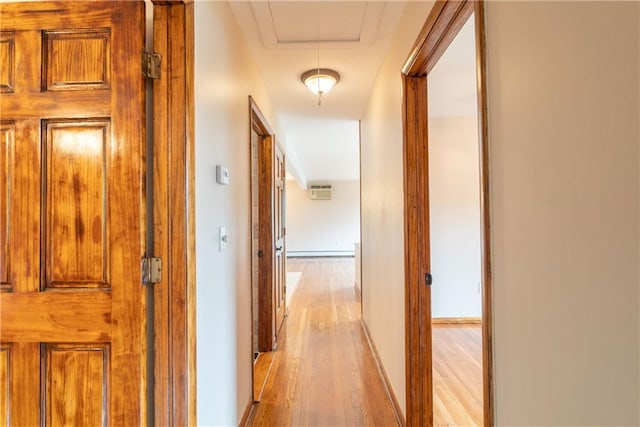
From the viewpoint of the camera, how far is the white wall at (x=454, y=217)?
3.84 m

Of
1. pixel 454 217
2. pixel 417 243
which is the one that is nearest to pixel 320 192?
pixel 454 217

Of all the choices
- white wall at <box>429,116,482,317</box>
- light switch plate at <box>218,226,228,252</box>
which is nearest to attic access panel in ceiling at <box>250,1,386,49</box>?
light switch plate at <box>218,226,228,252</box>

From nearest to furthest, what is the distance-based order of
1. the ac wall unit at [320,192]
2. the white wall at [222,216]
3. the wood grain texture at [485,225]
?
1. the wood grain texture at [485,225]
2. the white wall at [222,216]
3. the ac wall unit at [320,192]

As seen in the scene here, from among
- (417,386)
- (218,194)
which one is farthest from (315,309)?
(218,194)

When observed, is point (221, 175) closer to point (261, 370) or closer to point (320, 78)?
point (320, 78)

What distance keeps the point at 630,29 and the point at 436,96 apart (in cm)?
292

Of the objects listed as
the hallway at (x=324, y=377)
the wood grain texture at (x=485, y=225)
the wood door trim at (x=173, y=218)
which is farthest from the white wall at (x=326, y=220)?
the wood grain texture at (x=485, y=225)

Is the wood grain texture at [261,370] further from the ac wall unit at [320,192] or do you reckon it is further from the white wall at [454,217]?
the ac wall unit at [320,192]

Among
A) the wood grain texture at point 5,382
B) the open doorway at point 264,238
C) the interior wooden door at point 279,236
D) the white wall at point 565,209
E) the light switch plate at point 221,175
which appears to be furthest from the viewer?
the interior wooden door at point 279,236

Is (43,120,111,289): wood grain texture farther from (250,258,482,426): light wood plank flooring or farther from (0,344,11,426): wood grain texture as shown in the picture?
(250,258,482,426): light wood plank flooring

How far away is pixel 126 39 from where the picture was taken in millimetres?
1180

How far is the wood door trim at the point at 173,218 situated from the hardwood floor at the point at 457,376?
64.0 inches

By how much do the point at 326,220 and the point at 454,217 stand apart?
655 centimetres

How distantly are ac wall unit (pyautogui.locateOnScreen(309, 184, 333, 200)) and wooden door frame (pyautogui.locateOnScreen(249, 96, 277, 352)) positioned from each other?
276 inches
